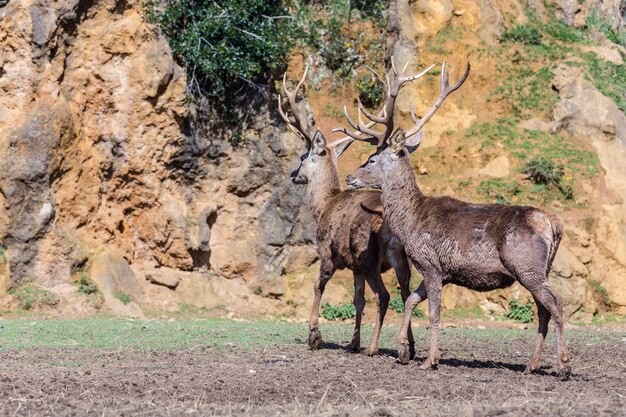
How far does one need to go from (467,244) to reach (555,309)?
1.13 metres

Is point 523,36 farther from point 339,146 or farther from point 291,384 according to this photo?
point 291,384

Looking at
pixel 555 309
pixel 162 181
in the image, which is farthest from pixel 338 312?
pixel 555 309

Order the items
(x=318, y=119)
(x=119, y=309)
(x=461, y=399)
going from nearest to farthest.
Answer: (x=461, y=399) < (x=119, y=309) < (x=318, y=119)

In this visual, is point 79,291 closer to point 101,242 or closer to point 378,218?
point 101,242

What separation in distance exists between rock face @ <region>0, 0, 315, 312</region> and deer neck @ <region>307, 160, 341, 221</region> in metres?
6.25

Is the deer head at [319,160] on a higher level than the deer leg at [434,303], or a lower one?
higher

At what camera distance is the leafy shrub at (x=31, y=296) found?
1686 cm

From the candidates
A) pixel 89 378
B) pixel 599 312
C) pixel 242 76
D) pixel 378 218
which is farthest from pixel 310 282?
pixel 89 378

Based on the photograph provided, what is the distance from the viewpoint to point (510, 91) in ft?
74.2

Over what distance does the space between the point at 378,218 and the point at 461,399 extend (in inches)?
153

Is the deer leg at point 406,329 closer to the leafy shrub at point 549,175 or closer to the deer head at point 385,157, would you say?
the deer head at point 385,157

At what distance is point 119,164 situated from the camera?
1933 cm

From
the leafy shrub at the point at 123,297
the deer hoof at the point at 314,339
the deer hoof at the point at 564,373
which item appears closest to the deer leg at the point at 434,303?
the deer hoof at the point at 564,373

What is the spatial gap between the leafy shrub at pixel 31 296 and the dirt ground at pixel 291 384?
18.6 ft
